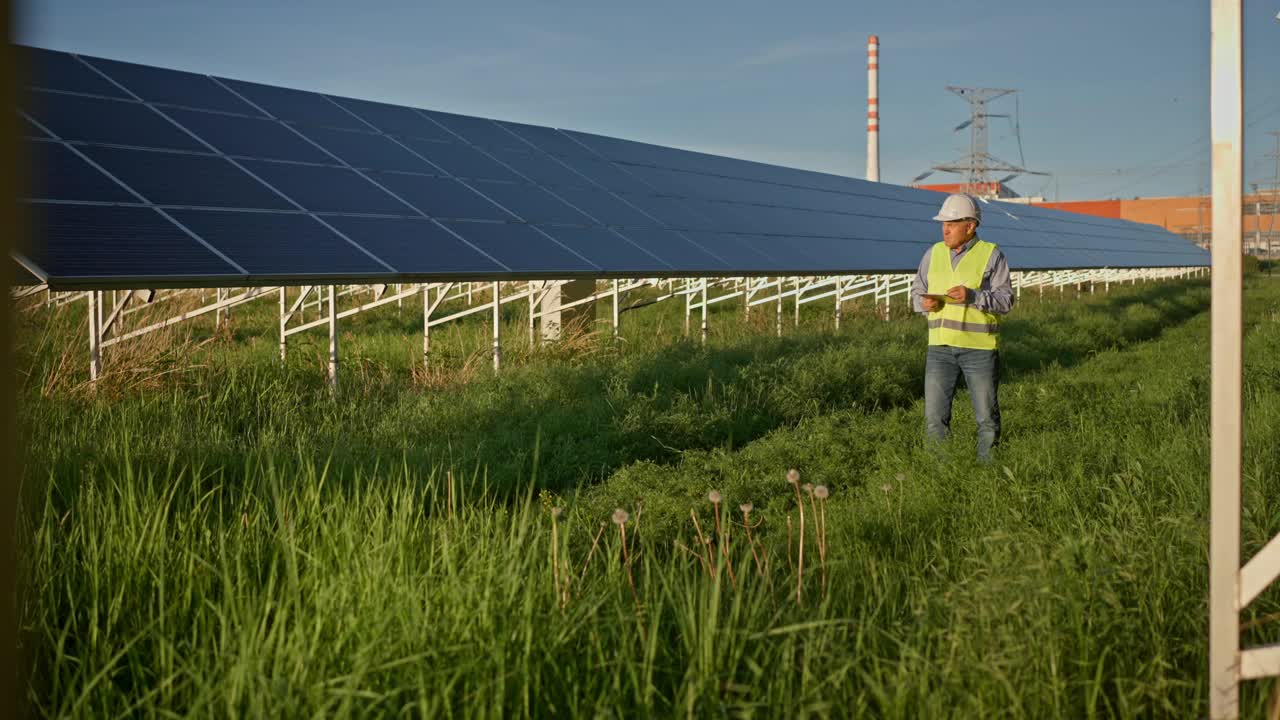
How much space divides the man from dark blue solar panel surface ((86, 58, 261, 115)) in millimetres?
7226

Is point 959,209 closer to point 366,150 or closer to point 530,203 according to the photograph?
point 530,203

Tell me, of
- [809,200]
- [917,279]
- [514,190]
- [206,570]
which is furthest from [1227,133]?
[809,200]

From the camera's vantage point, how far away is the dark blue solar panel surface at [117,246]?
6.43 meters

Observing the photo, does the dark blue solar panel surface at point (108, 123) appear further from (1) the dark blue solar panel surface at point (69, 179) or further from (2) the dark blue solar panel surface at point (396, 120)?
(2) the dark blue solar panel surface at point (396, 120)

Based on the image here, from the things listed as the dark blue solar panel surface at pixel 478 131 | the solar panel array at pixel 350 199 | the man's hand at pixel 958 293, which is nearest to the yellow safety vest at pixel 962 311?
the man's hand at pixel 958 293

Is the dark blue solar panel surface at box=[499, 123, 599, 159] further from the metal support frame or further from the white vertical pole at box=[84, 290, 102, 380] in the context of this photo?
the white vertical pole at box=[84, 290, 102, 380]

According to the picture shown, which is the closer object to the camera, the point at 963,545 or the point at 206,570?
the point at 206,570

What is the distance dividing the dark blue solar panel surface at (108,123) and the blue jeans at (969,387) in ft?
21.1

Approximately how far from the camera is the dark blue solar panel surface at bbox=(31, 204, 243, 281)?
6426 mm

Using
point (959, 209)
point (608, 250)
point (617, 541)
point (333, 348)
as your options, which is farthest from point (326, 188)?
point (617, 541)

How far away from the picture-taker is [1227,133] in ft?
8.11

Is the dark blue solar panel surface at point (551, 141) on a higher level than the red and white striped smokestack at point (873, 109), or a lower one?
lower

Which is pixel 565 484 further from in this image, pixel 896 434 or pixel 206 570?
pixel 206 570

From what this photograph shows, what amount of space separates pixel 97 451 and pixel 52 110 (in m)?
4.45
